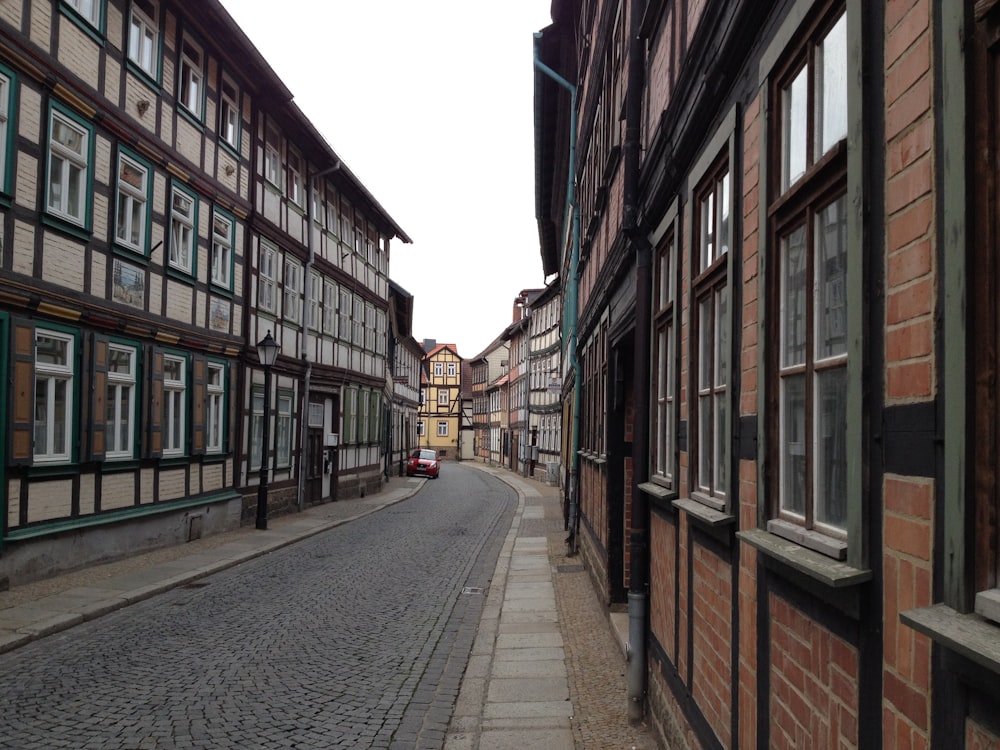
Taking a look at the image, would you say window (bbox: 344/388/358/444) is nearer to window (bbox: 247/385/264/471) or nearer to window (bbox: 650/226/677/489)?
window (bbox: 247/385/264/471)

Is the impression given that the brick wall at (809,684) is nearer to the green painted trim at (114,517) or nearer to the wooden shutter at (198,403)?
the green painted trim at (114,517)

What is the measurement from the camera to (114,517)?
13062 mm

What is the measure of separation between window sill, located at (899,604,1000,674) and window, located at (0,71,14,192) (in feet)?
36.4

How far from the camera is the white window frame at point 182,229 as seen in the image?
49.0 feet

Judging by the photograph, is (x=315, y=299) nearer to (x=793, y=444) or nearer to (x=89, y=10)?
(x=89, y=10)

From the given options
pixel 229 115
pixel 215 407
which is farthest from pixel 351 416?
pixel 229 115

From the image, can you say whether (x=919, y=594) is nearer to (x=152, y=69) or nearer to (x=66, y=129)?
(x=66, y=129)

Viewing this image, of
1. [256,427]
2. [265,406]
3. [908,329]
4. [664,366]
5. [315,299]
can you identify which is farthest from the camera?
[315,299]

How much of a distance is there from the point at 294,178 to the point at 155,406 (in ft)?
29.6

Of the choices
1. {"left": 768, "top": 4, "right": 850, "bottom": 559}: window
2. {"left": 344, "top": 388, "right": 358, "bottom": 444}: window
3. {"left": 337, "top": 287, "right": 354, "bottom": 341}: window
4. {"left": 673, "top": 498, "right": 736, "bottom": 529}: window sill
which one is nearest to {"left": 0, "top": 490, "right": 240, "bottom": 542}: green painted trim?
{"left": 673, "top": 498, "right": 736, "bottom": 529}: window sill

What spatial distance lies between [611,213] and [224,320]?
952cm

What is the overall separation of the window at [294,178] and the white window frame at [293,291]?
5.06ft

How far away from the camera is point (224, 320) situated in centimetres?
1722

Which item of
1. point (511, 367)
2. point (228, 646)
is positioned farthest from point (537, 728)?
point (511, 367)
